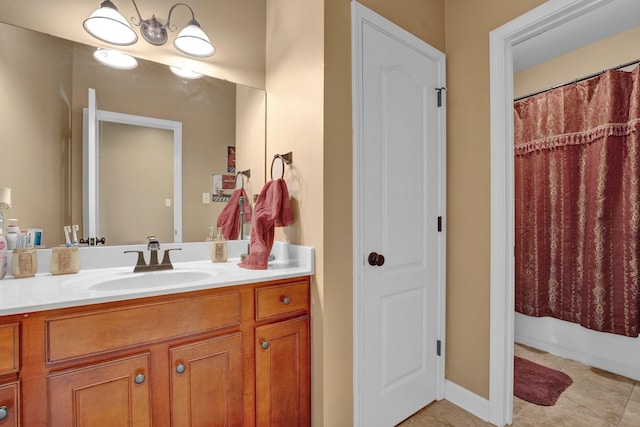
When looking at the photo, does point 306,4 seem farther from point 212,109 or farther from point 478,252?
point 478,252

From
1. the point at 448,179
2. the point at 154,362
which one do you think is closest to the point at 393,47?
the point at 448,179

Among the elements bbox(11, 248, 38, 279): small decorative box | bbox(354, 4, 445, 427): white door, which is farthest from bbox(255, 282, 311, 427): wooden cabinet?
bbox(11, 248, 38, 279): small decorative box

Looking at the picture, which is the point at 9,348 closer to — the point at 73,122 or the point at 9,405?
the point at 9,405

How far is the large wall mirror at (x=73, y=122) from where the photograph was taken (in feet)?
4.30

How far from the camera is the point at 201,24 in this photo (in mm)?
1723

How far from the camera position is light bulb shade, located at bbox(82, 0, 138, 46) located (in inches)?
54.2

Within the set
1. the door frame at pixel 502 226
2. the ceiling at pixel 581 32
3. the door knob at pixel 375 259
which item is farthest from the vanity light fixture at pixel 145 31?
the ceiling at pixel 581 32

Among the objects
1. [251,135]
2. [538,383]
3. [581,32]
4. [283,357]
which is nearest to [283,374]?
[283,357]

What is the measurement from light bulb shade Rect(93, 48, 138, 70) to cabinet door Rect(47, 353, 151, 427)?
136 centimetres

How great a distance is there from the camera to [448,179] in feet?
6.33

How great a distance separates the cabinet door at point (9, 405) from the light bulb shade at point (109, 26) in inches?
57.4

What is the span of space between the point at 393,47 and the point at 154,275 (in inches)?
66.1

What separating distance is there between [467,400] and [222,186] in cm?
192

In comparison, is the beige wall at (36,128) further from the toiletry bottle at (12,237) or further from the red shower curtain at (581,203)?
the red shower curtain at (581,203)
